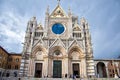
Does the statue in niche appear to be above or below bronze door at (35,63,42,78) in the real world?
above

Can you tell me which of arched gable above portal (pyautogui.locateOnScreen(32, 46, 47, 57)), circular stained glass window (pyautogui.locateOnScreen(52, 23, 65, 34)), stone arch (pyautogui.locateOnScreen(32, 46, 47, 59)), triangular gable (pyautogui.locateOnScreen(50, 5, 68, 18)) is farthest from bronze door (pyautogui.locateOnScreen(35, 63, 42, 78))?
triangular gable (pyautogui.locateOnScreen(50, 5, 68, 18))

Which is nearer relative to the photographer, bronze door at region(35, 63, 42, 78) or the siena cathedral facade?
the siena cathedral facade

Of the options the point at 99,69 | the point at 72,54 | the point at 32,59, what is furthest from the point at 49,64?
the point at 99,69

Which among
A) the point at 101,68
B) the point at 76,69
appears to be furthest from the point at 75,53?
the point at 101,68

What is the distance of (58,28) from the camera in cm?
3109

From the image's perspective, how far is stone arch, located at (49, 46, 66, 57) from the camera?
28.5m

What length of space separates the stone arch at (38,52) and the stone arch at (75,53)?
233 inches

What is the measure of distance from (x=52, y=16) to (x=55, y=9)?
243cm

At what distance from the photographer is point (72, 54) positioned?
1138 inches

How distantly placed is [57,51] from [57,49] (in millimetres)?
466

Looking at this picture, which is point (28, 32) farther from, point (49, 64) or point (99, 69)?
point (99, 69)

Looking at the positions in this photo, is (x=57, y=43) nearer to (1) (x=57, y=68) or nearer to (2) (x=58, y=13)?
(1) (x=57, y=68)

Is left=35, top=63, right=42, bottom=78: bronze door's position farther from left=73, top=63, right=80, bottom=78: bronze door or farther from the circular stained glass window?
the circular stained glass window

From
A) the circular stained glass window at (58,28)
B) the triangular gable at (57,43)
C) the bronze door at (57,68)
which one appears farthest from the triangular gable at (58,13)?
the bronze door at (57,68)
